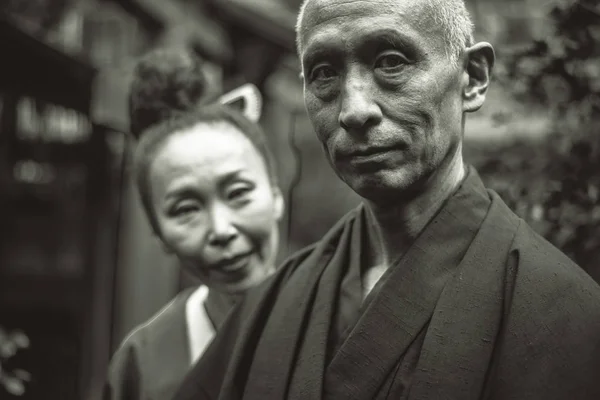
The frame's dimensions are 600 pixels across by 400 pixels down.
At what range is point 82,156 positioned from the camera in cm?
709

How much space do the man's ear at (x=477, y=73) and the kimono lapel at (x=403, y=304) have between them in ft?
0.70

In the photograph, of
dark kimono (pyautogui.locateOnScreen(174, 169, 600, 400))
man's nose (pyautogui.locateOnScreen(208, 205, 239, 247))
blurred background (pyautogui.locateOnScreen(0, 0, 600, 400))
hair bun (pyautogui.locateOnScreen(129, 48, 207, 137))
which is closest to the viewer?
dark kimono (pyautogui.locateOnScreen(174, 169, 600, 400))

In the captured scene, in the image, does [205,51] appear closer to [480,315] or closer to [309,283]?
[309,283]

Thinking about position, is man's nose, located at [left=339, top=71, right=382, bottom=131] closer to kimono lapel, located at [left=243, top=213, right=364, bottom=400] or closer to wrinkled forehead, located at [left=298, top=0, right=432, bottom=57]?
wrinkled forehead, located at [left=298, top=0, right=432, bottom=57]

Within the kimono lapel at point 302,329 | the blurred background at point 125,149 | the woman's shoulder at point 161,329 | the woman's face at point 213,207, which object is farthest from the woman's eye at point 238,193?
the blurred background at point 125,149

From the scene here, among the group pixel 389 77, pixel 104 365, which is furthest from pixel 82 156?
pixel 389 77

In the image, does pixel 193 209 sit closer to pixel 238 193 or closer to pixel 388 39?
pixel 238 193

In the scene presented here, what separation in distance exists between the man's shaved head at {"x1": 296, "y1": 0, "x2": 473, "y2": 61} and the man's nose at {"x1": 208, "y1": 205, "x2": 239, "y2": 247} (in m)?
0.81

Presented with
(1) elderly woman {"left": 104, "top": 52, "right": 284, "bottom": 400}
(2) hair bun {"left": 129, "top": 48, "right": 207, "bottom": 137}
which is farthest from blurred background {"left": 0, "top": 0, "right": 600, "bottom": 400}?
(1) elderly woman {"left": 104, "top": 52, "right": 284, "bottom": 400}

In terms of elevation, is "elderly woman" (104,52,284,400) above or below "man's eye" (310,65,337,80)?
below

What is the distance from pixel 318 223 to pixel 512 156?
20.9ft

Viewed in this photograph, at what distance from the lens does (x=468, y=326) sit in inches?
70.3

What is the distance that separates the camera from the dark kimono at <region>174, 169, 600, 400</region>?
1734 mm

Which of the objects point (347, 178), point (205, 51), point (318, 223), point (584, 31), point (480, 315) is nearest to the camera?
point (480, 315)
